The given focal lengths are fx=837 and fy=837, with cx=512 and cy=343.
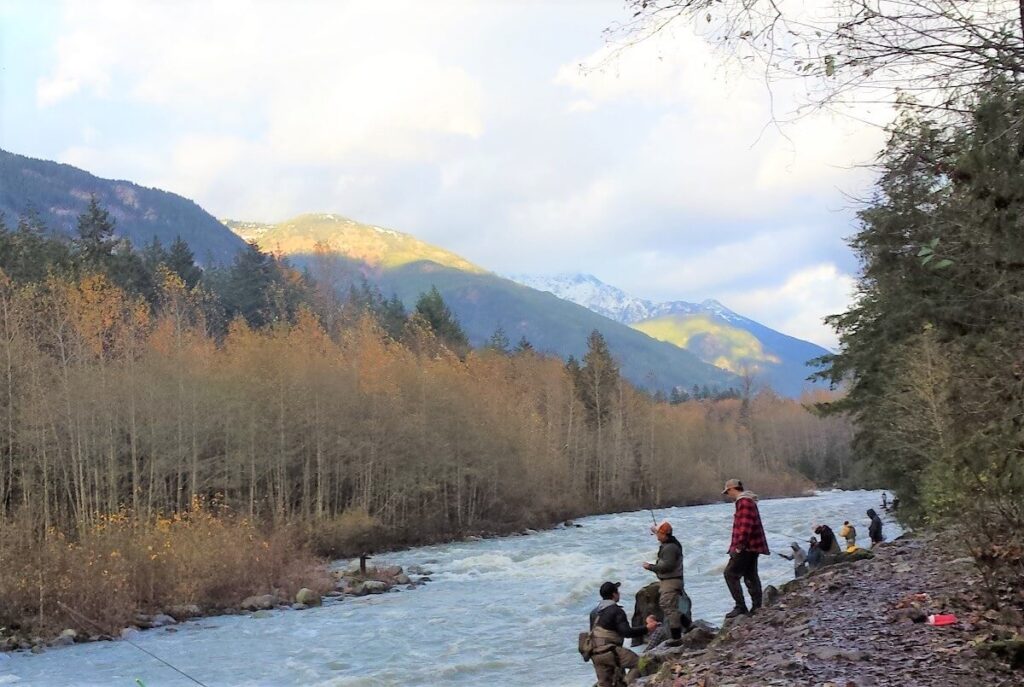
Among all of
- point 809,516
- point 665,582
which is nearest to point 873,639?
point 665,582

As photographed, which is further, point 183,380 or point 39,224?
point 39,224

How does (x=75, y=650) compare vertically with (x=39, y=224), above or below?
below

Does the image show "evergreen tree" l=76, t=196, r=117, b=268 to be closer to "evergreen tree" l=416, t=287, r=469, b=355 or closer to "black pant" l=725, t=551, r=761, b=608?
"evergreen tree" l=416, t=287, r=469, b=355

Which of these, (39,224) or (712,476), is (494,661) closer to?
(712,476)

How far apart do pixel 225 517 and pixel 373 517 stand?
868 cm

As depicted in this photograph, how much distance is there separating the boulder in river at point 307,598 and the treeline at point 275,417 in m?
7.05

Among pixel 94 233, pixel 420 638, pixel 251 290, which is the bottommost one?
pixel 420 638

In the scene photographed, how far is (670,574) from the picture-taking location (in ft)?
41.9

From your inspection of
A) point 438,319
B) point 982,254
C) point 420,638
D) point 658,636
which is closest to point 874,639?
point 982,254

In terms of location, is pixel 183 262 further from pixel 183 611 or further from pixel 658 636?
pixel 658 636

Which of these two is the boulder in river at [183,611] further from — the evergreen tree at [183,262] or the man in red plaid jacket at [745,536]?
the evergreen tree at [183,262]

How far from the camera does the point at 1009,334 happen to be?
9516 mm

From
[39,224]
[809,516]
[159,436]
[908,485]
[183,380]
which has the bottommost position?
[809,516]

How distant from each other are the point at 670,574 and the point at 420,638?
8.16 m
